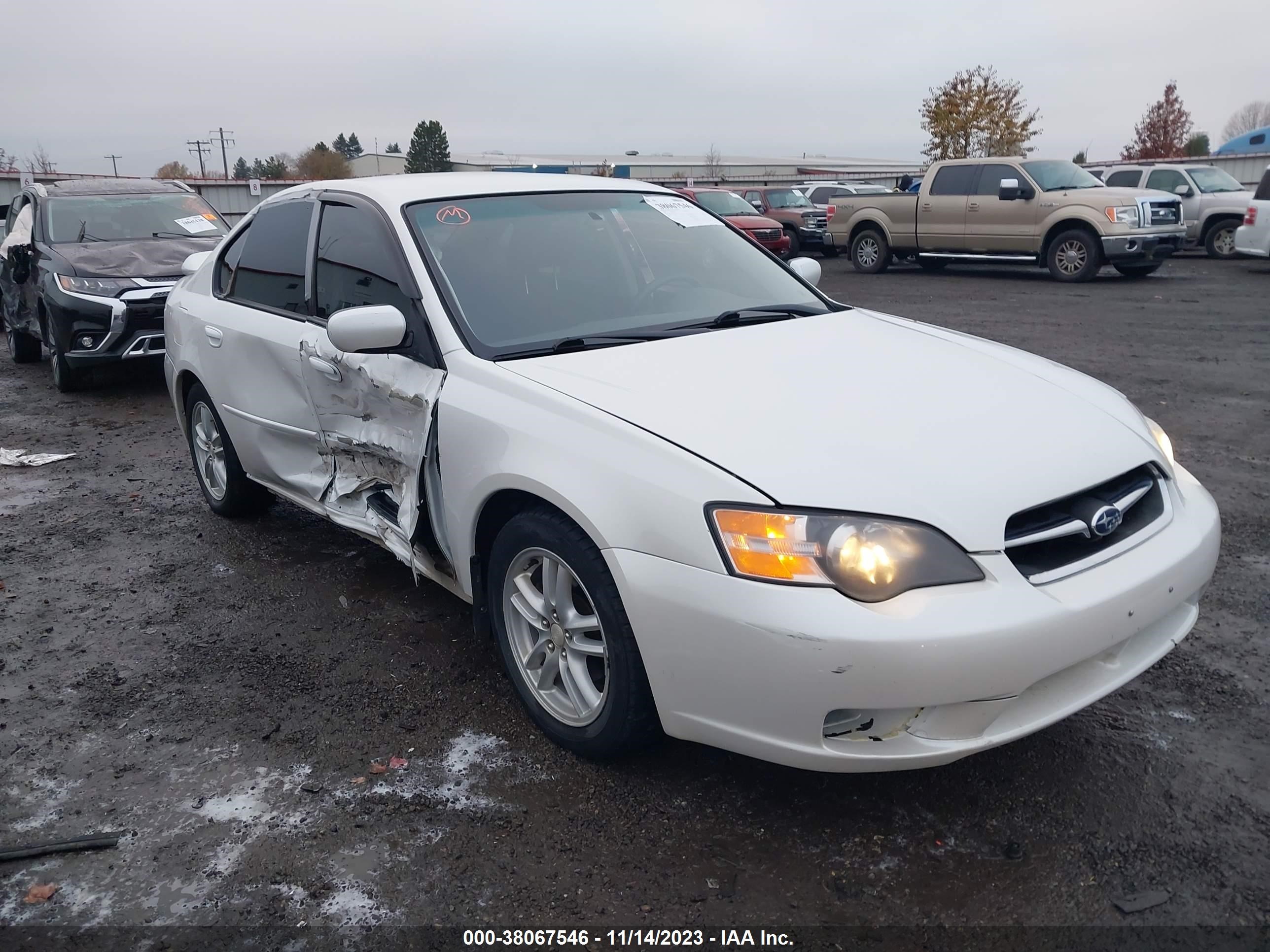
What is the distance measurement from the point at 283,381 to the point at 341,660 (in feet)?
4.00

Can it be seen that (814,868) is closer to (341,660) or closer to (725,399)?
(725,399)

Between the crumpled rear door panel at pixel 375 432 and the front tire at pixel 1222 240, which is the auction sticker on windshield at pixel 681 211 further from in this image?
the front tire at pixel 1222 240

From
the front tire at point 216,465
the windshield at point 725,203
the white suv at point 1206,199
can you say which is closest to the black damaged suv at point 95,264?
the front tire at point 216,465

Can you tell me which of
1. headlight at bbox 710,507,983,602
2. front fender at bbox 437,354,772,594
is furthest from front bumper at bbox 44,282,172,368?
headlight at bbox 710,507,983,602

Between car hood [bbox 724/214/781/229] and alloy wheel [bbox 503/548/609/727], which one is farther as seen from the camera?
car hood [bbox 724/214/781/229]

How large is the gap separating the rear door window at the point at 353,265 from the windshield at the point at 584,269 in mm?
168

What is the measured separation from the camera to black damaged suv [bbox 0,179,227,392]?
830 cm

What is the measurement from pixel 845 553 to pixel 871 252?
54.0 feet

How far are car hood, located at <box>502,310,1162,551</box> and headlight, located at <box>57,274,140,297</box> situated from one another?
668cm

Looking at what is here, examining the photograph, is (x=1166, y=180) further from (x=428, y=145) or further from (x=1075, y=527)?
(x=428, y=145)

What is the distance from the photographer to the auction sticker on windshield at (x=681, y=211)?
Result: 412 cm

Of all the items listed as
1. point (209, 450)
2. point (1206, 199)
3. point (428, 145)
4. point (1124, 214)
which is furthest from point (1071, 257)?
point (428, 145)

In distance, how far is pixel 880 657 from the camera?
86.6 inches

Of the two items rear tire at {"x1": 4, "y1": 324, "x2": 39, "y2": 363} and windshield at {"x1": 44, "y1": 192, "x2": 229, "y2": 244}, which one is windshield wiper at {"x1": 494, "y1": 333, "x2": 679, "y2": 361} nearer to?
windshield at {"x1": 44, "y1": 192, "x2": 229, "y2": 244}
